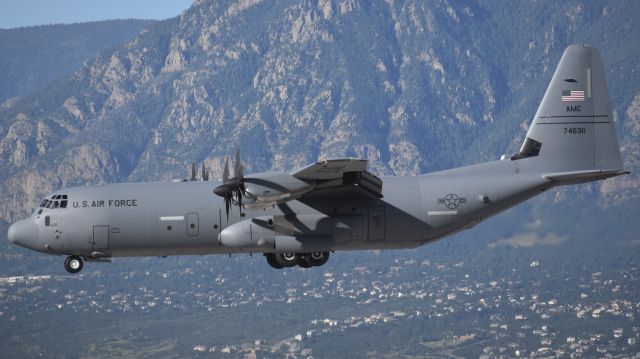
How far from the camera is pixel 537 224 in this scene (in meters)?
128

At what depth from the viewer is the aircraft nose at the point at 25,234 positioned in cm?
5906

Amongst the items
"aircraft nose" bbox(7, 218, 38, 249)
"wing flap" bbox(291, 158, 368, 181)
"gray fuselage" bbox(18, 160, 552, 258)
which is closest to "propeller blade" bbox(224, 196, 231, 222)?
"gray fuselage" bbox(18, 160, 552, 258)

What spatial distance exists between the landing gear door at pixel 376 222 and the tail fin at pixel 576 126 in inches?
296

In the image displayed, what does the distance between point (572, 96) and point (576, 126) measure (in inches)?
55.6

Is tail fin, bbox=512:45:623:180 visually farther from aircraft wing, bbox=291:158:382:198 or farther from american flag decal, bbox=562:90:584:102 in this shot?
aircraft wing, bbox=291:158:382:198

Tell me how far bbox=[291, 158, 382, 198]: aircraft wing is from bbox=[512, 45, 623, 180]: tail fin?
815 cm

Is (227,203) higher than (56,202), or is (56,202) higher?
(56,202)

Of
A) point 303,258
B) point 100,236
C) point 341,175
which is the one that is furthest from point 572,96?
point 100,236

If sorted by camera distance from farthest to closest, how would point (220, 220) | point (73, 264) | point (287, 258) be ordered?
point (287, 258)
point (73, 264)
point (220, 220)

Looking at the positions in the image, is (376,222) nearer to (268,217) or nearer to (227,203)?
(268,217)

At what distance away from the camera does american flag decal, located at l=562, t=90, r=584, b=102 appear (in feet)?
201

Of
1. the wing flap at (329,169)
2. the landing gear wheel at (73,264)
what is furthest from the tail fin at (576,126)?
the landing gear wheel at (73,264)

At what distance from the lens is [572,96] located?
61469 mm

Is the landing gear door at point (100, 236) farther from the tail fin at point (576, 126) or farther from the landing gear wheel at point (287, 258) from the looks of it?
the tail fin at point (576, 126)
